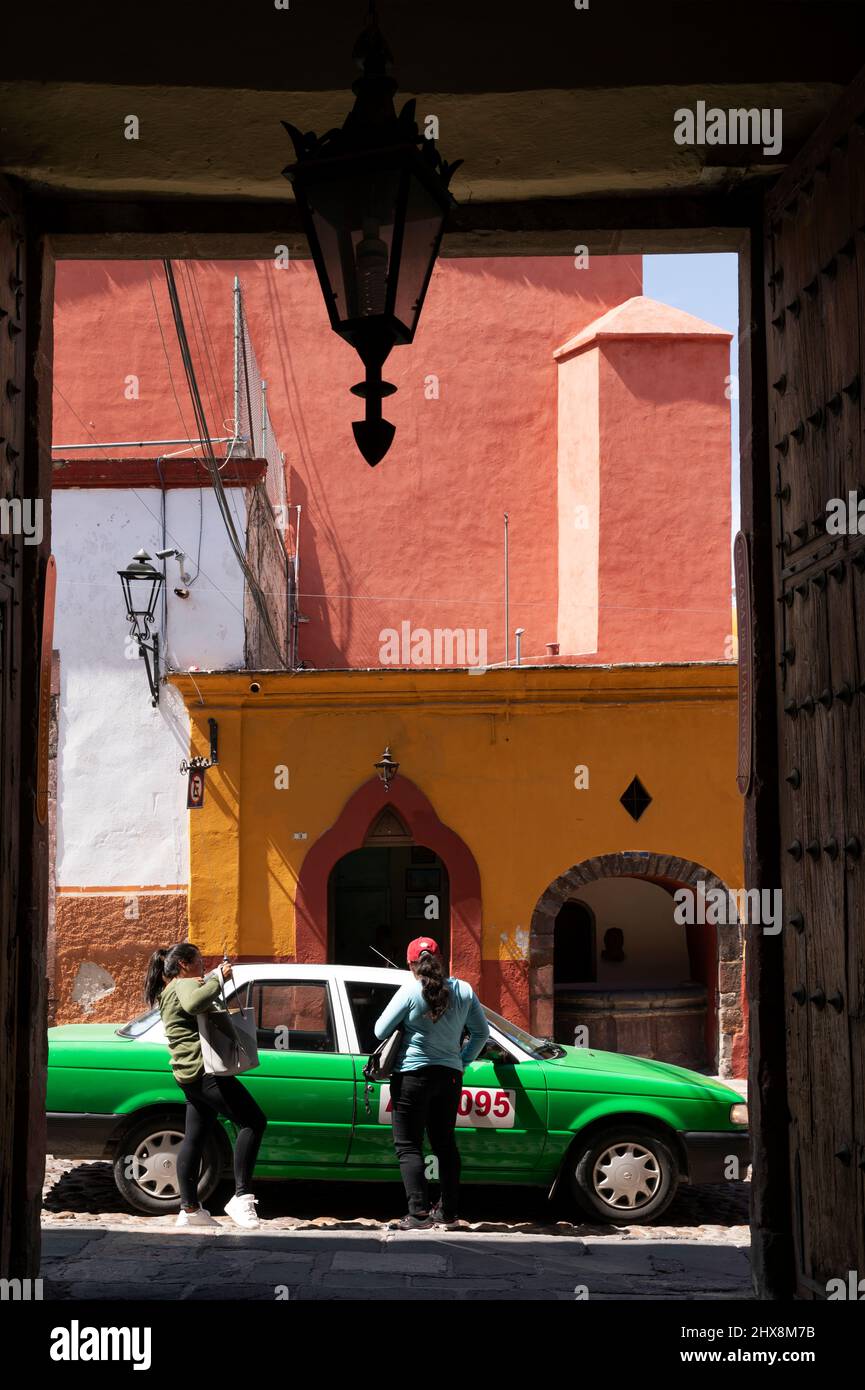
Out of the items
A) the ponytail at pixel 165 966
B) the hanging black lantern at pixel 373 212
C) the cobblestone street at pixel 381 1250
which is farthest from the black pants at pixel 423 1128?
the hanging black lantern at pixel 373 212

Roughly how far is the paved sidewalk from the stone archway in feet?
21.6

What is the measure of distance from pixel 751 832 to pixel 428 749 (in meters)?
9.71

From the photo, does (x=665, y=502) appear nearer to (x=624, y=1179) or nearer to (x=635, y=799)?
(x=635, y=799)

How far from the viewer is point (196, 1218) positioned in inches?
310

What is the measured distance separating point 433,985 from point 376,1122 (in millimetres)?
1093

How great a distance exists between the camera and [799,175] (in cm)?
485

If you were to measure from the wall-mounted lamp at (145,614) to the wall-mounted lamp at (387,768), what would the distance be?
2546 millimetres

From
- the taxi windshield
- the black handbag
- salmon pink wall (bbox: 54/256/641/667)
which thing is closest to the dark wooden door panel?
the black handbag

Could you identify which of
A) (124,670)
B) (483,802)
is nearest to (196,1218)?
(483,802)

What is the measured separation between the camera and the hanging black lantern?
12.8 ft

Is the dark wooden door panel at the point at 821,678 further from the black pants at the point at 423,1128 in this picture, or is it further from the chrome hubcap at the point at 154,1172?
the chrome hubcap at the point at 154,1172

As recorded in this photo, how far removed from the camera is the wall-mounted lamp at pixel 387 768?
14.5 m

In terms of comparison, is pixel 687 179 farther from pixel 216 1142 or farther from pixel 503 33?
pixel 216 1142
